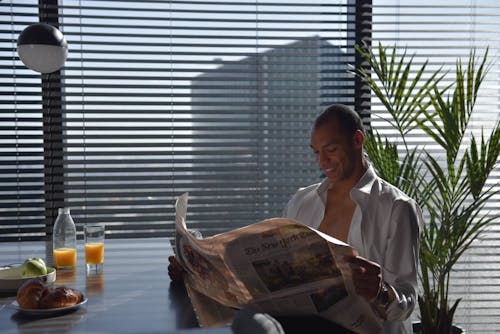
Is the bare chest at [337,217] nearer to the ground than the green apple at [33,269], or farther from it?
farther from it

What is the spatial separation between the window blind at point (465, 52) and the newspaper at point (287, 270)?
212cm

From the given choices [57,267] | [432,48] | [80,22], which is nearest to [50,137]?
[80,22]

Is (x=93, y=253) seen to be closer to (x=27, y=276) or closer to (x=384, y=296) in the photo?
(x=27, y=276)

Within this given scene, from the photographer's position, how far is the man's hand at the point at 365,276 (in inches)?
39.4

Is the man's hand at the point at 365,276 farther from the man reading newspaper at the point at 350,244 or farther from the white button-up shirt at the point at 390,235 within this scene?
the white button-up shirt at the point at 390,235

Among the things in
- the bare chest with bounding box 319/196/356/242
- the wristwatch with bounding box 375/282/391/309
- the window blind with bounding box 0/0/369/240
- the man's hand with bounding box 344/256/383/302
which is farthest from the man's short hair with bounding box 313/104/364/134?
the window blind with bounding box 0/0/369/240

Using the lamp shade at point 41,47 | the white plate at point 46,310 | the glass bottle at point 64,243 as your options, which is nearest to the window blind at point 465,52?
the lamp shade at point 41,47

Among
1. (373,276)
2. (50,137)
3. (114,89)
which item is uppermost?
(114,89)

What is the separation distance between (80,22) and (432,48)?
1995 millimetres

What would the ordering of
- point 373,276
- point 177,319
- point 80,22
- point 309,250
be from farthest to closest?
1. point 80,22
2. point 177,319
3. point 373,276
4. point 309,250

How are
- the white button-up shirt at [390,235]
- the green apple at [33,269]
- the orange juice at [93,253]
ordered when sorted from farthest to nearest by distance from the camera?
the orange juice at [93,253], the green apple at [33,269], the white button-up shirt at [390,235]

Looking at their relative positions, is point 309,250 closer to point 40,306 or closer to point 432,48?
point 40,306

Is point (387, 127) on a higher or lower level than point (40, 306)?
higher

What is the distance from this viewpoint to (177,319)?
1.30 metres
